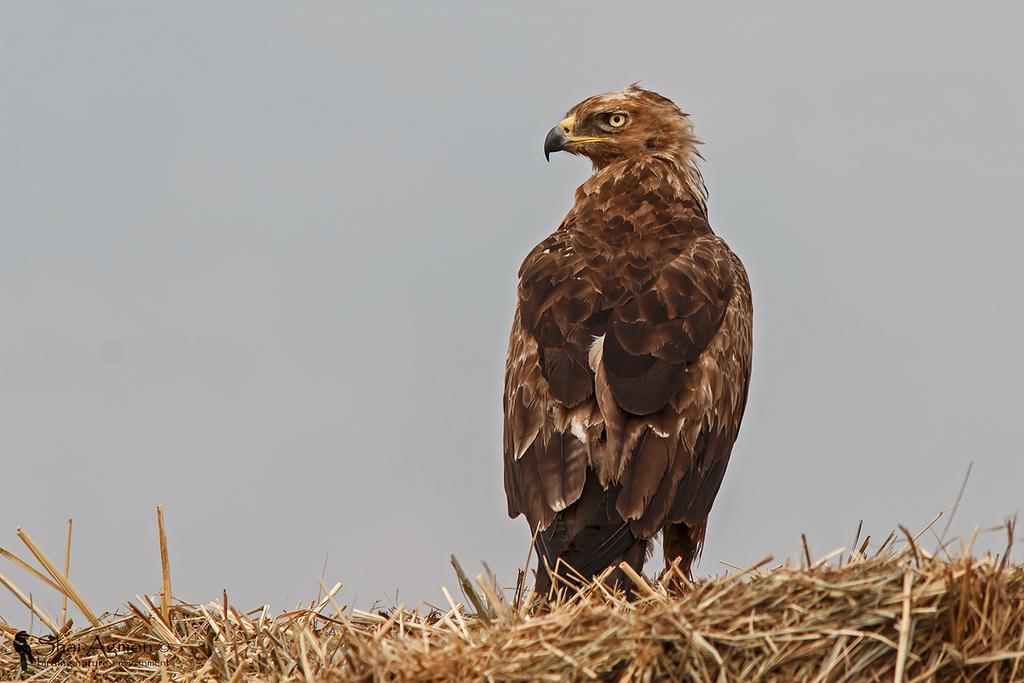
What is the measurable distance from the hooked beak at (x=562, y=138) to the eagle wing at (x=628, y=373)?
4.14ft

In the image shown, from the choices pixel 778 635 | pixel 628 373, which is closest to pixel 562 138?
pixel 628 373

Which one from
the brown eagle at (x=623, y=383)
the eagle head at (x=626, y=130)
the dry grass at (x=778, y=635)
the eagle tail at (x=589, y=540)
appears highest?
the eagle head at (x=626, y=130)

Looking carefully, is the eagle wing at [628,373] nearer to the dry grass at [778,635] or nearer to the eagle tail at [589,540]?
the eagle tail at [589,540]

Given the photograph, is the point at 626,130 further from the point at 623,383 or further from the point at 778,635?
the point at 778,635

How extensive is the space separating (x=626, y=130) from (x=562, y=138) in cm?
43

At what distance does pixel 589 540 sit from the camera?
6215mm

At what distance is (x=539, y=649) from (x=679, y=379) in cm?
259

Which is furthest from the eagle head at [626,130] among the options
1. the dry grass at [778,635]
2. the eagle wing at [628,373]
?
the dry grass at [778,635]

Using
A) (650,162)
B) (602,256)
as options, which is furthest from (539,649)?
(650,162)

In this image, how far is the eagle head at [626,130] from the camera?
29.5ft

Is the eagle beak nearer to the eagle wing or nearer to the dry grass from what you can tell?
the eagle wing

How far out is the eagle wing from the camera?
6445mm

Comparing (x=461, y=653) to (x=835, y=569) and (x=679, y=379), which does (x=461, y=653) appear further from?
(x=679, y=379)

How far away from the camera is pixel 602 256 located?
24.7 ft
